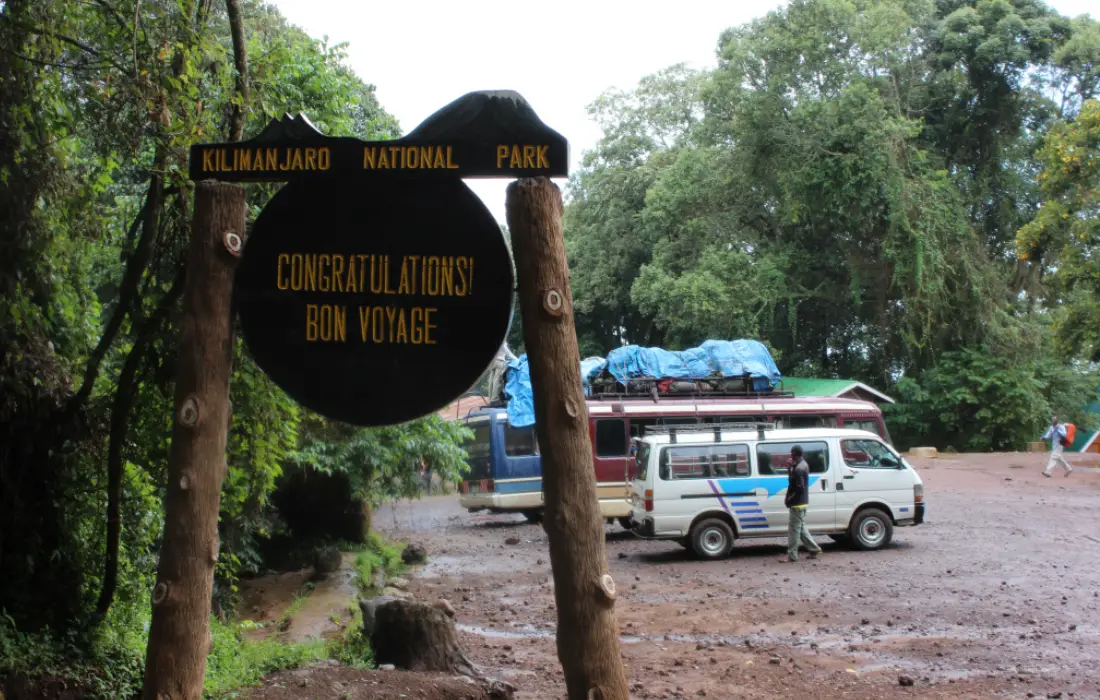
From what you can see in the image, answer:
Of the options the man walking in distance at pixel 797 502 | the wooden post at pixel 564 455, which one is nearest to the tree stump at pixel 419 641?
the wooden post at pixel 564 455

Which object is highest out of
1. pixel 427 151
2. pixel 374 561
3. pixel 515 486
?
pixel 427 151

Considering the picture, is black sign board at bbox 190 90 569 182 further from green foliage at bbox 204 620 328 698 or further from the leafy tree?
the leafy tree

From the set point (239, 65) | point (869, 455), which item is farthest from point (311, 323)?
point (869, 455)

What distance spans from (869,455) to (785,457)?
1.52m

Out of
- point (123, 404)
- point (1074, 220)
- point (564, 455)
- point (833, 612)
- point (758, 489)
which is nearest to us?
point (564, 455)

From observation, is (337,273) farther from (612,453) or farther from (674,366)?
(674,366)

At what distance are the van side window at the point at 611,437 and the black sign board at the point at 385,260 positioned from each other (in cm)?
1707

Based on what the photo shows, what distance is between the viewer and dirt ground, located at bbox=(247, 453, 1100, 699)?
872 cm

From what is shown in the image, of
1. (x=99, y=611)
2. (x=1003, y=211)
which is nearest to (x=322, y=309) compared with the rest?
(x=99, y=611)

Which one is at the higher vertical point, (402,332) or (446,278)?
(446,278)

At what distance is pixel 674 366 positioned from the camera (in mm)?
22531

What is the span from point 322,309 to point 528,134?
1156 millimetres

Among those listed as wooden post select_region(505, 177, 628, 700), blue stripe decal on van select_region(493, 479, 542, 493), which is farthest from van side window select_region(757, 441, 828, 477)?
wooden post select_region(505, 177, 628, 700)

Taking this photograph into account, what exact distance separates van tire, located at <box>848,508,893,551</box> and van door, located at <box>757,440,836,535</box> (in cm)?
42
